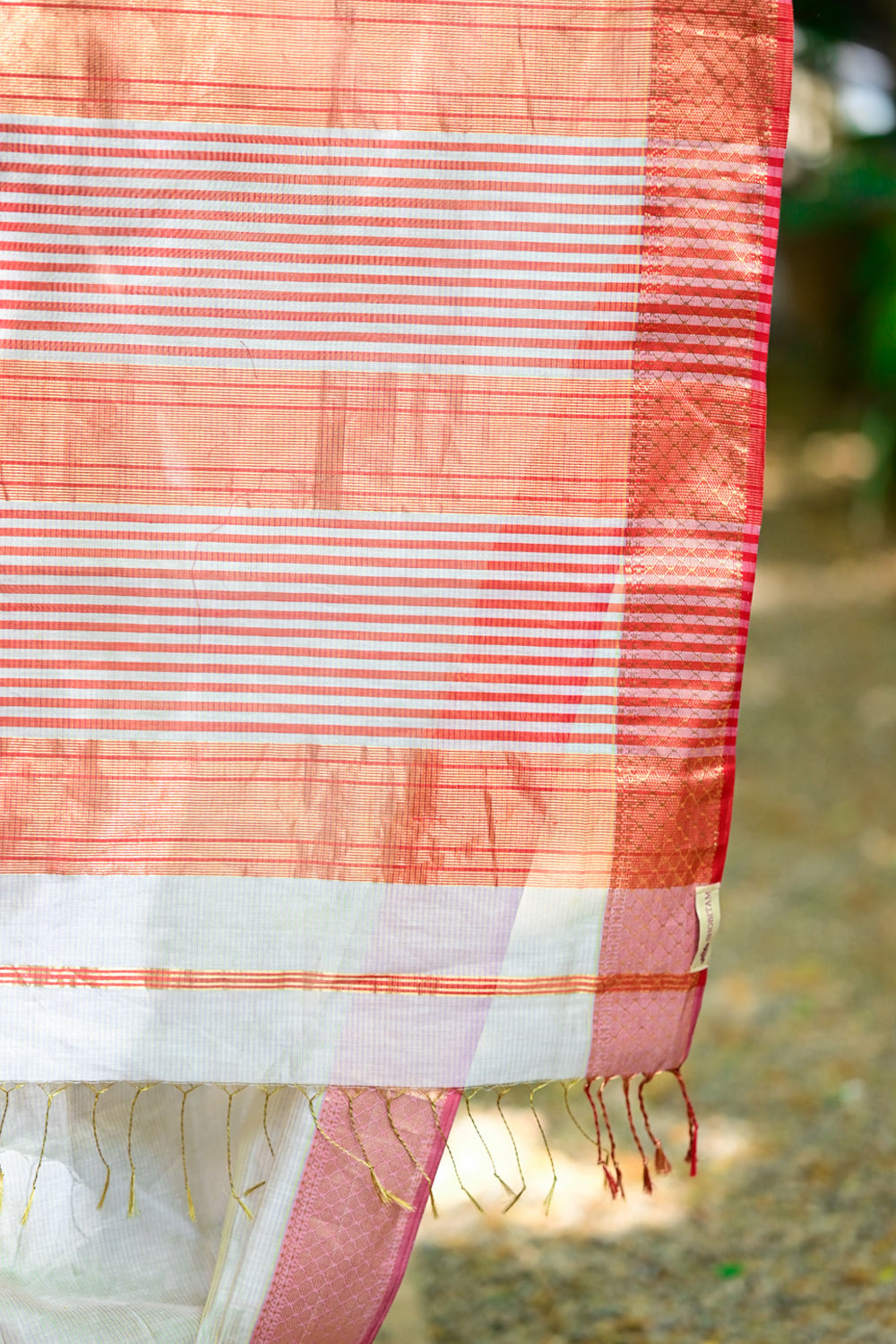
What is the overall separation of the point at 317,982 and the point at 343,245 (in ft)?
1.80

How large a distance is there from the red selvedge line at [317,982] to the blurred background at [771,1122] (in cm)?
92

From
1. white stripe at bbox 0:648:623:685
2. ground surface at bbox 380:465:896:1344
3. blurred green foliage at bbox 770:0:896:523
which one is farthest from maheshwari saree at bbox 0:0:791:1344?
blurred green foliage at bbox 770:0:896:523

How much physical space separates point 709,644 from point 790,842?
2459 millimetres

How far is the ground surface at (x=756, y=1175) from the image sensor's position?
1.71 meters

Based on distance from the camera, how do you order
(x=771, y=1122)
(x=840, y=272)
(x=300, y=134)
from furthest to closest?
(x=840, y=272), (x=771, y=1122), (x=300, y=134)

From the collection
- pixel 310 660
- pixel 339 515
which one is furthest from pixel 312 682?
pixel 339 515

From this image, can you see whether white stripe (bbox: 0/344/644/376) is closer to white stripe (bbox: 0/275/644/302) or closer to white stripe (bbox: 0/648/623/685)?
white stripe (bbox: 0/275/644/302)

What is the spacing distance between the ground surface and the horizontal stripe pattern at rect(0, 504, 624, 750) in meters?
1.10

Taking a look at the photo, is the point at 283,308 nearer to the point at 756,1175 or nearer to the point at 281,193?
the point at 281,193

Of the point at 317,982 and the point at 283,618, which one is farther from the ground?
the point at 283,618

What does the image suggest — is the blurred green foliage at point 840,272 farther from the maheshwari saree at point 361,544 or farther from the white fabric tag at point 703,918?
the white fabric tag at point 703,918

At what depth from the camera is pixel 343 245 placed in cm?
94

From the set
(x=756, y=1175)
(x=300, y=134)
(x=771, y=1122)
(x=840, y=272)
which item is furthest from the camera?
(x=840, y=272)

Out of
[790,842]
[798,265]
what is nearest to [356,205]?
[790,842]
